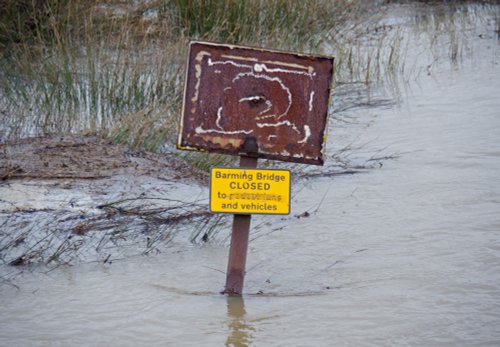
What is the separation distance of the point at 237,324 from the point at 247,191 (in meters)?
0.57

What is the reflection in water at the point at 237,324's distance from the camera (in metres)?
3.58

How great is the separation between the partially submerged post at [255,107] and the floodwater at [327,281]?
1.73ft

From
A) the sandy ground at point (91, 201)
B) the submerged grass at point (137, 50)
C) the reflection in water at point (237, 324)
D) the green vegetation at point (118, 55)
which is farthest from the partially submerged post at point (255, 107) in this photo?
the green vegetation at point (118, 55)

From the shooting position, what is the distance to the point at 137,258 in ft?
14.8

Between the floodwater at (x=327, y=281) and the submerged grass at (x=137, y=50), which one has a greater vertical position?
the submerged grass at (x=137, y=50)

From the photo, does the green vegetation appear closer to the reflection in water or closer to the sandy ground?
the sandy ground

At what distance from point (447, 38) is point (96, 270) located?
24.5ft

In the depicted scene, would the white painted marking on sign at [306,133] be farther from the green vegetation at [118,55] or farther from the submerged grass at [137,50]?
the green vegetation at [118,55]

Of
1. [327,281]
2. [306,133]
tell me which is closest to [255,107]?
[306,133]

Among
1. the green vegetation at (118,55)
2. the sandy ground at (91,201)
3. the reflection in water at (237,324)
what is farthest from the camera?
the green vegetation at (118,55)

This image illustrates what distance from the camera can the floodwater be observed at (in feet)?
11.9

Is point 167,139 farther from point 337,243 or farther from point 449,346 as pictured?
point 449,346

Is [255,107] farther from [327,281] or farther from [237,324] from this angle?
[327,281]

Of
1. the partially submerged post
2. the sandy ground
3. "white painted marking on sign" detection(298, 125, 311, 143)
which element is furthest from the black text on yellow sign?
the sandy ground
